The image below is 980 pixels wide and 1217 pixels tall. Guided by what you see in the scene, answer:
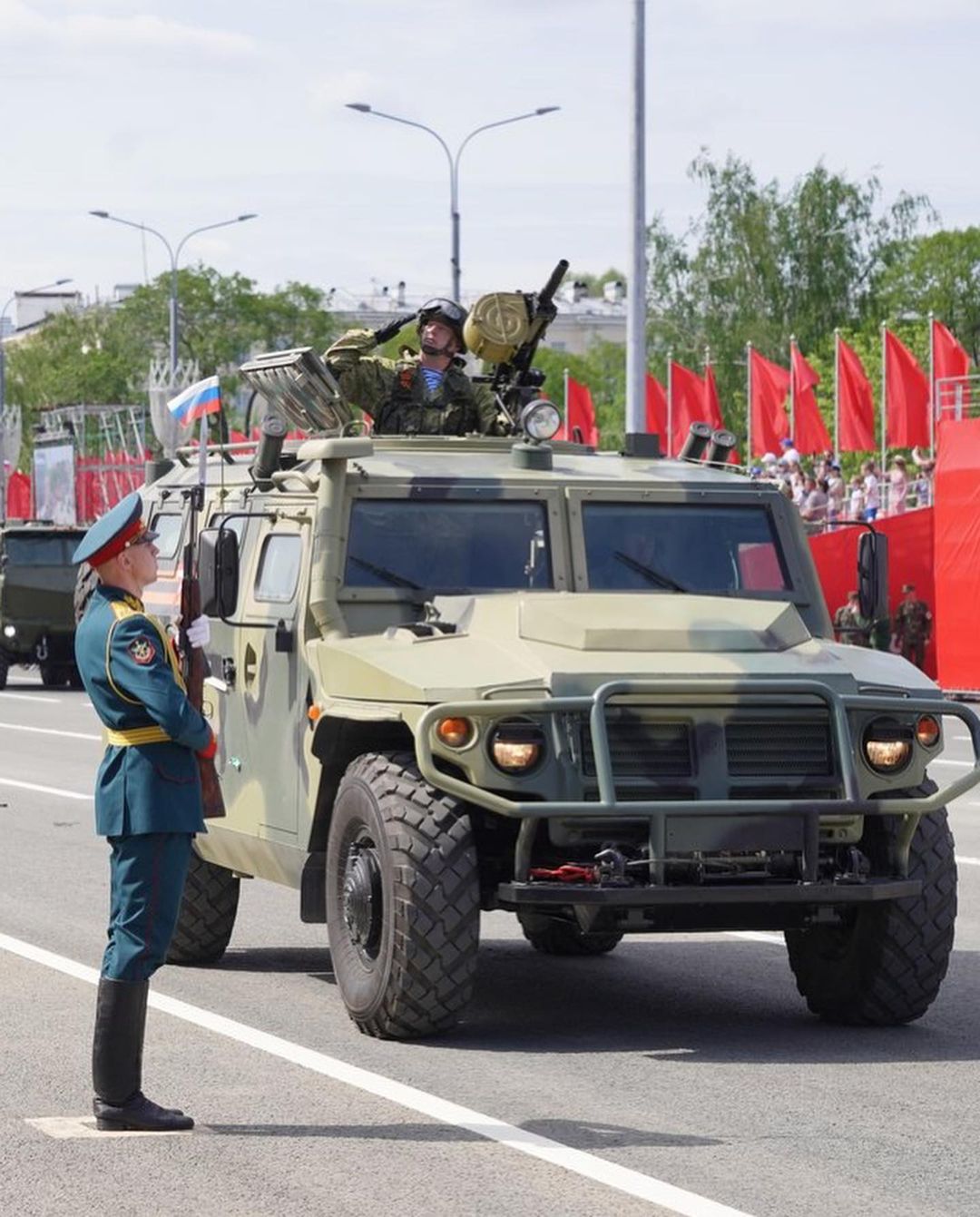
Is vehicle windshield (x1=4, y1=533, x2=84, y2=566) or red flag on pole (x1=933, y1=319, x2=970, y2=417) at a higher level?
red flag on pole (x1=933, y1=319, x2=970, y2=417)

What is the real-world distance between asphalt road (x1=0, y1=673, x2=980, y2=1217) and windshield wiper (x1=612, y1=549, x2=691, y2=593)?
1.54 meters

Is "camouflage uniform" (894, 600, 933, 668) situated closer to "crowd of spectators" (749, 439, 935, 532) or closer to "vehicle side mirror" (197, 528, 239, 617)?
"crowd of spectators" (749, 439, 935, 532)

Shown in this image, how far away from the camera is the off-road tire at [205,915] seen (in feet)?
36.1

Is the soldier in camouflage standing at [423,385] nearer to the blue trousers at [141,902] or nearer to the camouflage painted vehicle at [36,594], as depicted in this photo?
the blue trousers at [141,902]

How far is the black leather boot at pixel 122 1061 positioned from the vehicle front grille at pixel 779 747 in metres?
2.33

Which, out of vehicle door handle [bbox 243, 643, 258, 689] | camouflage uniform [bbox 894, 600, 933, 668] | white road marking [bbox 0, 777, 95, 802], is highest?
vehicle door handle [bbox 243, 643, 258, 689]

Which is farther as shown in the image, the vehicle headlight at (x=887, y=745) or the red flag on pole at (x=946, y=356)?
the red flag on pole at (x=946, y=356)

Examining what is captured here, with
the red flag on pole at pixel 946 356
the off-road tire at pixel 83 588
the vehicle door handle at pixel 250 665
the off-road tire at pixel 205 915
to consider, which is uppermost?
the red flag on pole at pixel 946 356

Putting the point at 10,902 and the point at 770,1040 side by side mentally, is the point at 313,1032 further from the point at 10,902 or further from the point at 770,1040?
the point at 10,902

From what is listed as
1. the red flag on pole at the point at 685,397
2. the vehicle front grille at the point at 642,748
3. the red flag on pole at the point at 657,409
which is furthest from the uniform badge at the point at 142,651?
the red flag on pole at the point at 657,409

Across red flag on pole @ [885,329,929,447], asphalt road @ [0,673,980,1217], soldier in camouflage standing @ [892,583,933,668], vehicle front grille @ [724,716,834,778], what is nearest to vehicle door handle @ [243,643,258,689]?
asphalt road @ [0,673,980,1217]

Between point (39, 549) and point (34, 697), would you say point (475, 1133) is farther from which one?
point (39, 549)

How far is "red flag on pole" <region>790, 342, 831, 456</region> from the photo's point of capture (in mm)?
43781

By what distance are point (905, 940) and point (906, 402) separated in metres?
30.4
